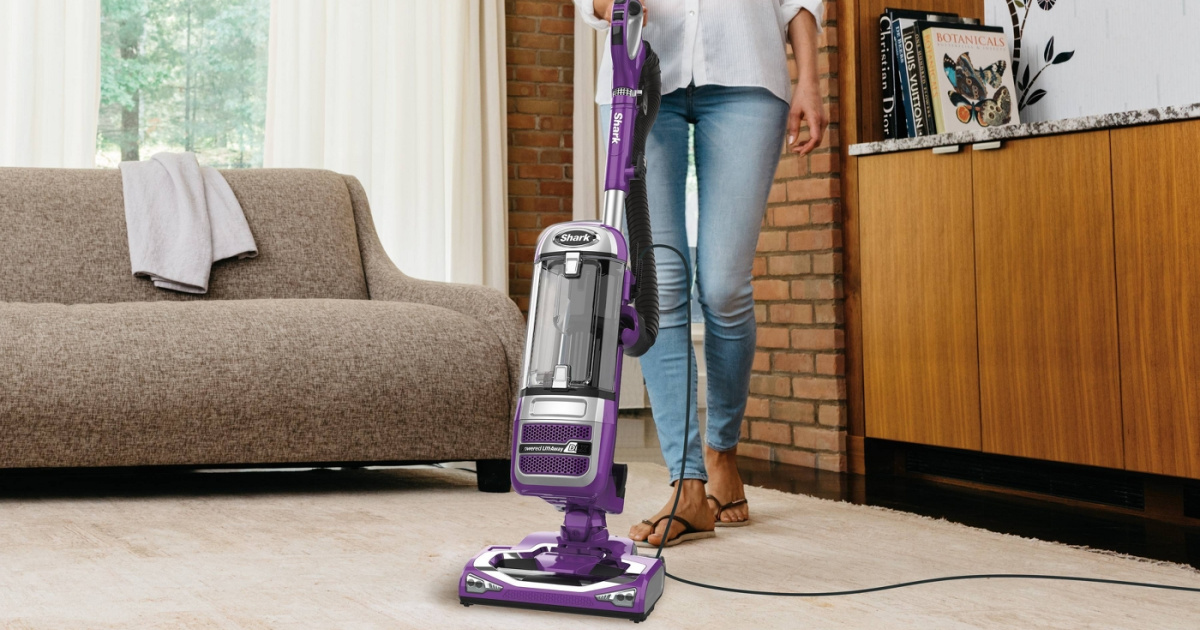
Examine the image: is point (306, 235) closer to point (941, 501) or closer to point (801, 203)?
point (801, 203)

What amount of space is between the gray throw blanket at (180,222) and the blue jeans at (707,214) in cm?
139

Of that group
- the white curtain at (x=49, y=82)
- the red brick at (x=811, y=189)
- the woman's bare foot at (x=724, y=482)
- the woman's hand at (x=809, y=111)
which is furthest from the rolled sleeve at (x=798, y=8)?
the white curtain at (x=49, y=82)

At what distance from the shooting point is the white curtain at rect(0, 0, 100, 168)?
11.9 feet

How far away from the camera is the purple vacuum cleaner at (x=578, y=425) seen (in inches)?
48.6

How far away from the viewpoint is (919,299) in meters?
2.68

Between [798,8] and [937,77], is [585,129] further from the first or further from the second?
[798,8]

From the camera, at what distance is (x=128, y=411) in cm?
226

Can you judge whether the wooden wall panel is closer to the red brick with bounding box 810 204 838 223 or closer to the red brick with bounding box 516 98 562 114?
the red brick with bounding box 810 204 838 223

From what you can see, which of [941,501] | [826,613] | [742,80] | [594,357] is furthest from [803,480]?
[594,357]

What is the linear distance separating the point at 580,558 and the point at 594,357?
0.25 meters

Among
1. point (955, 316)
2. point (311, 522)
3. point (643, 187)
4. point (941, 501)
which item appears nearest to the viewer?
point (643, 187)

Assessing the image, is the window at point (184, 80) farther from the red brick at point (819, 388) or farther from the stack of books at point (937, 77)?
the stack of books at point (937, 77)

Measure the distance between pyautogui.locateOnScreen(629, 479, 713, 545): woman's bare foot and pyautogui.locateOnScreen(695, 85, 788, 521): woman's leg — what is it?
6.1 inches

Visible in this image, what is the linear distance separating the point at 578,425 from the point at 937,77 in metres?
1.94
